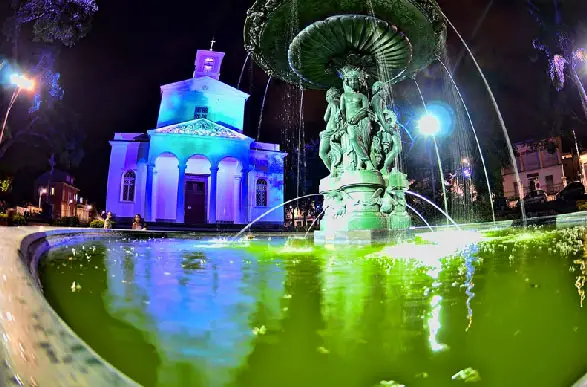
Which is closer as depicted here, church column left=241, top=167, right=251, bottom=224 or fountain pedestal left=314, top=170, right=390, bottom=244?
fountain pedestal left=314, top=170, right=390, bottom=244

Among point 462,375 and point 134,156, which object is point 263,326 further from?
point 134,156

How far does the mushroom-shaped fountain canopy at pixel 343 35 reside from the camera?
8422 mm

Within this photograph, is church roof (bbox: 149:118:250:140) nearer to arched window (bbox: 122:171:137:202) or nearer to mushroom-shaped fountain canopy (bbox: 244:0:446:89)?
arched window (bbox: 122:171:137:202)

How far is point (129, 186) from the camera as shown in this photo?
105 ft

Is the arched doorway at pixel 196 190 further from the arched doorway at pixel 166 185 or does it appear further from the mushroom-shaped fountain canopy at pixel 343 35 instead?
the mushroom-shaped fountain canopy at pixel 343 35

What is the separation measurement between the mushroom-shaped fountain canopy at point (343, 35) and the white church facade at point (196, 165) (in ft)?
70.6

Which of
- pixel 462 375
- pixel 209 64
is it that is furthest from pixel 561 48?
pixel 209 64

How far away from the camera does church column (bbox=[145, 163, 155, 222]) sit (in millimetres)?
29578

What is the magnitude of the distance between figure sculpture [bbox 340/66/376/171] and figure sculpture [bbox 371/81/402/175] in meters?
0.30

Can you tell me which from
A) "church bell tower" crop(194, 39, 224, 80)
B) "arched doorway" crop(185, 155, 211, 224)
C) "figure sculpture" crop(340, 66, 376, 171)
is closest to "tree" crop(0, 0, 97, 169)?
"arched doorway" crop(185, 155, 211, 224)

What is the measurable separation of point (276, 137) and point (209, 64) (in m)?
11.7

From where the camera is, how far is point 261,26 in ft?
29.7

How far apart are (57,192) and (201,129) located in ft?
126

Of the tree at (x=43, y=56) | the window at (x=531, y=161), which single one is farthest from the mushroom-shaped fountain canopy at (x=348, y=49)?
the window at (x=531, y=161)
